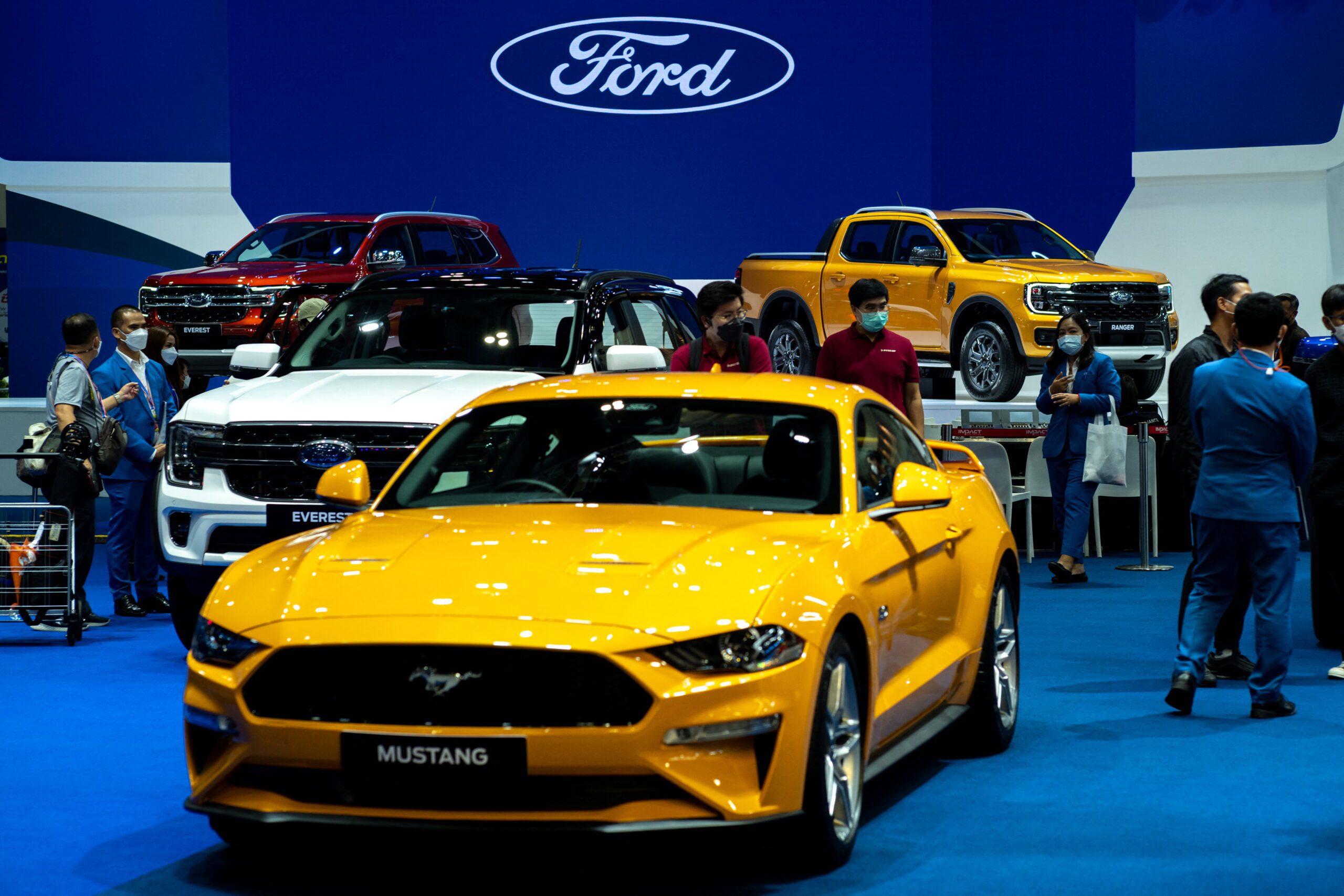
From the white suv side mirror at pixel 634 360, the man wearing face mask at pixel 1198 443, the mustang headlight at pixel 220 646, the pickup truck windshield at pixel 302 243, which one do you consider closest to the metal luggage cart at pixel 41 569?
the white suv side mirror at pixel 634 360

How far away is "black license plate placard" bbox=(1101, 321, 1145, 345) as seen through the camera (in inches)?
576

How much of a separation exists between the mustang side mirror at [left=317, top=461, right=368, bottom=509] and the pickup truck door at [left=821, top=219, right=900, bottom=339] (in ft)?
35.2

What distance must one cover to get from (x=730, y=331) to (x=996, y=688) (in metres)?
2.88

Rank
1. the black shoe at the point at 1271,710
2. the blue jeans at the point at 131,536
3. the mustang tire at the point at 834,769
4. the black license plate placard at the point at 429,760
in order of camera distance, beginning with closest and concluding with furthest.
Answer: the black license plate placard at the point at 429,760, the mustang tire at the point at 834,769, the black shoe at the point at 1271,710, the blue jeans at the point at 131,536

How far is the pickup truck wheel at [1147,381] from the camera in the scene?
15.5m

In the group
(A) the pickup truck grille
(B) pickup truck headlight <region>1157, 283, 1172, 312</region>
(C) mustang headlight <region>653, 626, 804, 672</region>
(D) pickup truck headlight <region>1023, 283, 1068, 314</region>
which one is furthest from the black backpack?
(B) pickup truck headlight <region>1157, 283, 1172, 312</region>

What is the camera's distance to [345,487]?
18.2ft

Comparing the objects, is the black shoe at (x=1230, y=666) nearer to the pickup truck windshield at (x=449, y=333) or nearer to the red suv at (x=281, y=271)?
the pickup truck windshield at (x=449, y=333)

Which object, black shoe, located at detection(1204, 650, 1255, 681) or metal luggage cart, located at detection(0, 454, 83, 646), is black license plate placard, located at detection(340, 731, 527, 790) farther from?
metal luggage cart, located at detection(0, 454, 83, 646)

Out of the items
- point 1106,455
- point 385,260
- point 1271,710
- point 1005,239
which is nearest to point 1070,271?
point 1005,239

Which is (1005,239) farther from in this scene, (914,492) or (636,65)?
(914,492)

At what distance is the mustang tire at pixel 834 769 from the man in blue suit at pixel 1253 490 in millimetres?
2783

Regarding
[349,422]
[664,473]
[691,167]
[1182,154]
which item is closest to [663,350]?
[349,422]

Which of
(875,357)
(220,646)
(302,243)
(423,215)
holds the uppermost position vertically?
(423,215)
